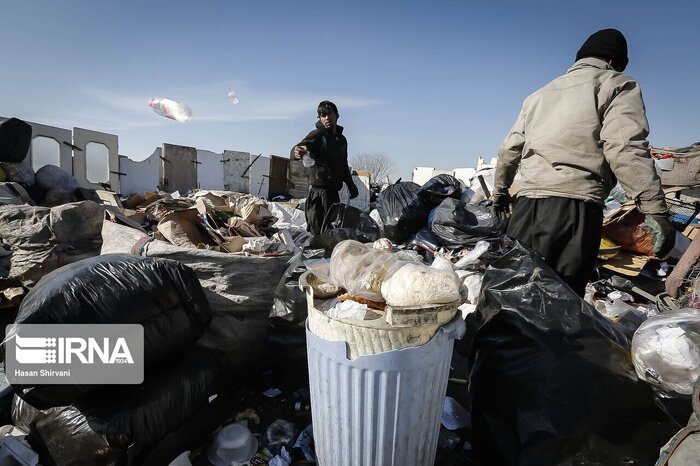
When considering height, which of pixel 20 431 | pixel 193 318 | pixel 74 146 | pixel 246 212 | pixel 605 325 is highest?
pixel 74 146

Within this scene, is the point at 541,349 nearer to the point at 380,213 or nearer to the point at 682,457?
the point at 682,457

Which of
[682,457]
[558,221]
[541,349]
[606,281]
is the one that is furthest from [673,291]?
[682,457]

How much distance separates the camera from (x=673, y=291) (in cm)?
259

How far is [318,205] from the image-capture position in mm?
3609

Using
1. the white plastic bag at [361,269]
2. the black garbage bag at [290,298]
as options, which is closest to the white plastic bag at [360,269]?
the white plastic bag at [361,269]

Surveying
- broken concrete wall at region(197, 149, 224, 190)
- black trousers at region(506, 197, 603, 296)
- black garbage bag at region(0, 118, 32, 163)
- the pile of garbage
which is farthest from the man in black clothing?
broken concrete wall at region(197, 149, 224, 190)

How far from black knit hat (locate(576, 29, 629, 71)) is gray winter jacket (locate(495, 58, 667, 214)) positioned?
0.17ft

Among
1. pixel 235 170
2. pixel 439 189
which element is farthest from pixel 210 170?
pixel 439 189

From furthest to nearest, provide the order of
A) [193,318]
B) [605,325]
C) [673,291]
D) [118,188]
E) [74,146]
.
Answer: [118,188] → [74,146] → [673,291] → [193,318] → [605,325]

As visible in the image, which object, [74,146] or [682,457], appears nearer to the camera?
[682,457]

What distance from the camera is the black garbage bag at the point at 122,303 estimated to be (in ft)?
3.82

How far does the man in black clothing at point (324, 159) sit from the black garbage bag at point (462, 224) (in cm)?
101

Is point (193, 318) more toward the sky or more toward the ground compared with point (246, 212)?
more toward the ground

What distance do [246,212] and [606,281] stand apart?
3.12 metres
